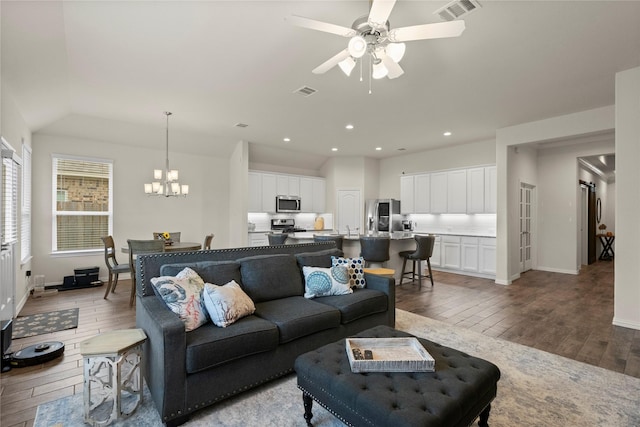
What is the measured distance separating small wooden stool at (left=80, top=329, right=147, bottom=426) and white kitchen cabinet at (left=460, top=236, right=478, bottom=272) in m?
6.41

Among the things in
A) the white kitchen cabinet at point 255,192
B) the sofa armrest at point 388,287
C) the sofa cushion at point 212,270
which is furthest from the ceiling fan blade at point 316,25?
the white kitchen cabinet at point 255,192

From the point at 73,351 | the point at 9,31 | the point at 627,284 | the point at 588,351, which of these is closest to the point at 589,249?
the point at 627,284

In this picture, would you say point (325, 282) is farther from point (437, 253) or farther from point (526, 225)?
point (526, 225)

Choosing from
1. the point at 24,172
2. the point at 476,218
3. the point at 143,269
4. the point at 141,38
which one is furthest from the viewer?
the point at 476,218

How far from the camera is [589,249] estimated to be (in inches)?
326

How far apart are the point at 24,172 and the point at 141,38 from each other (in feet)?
12.0

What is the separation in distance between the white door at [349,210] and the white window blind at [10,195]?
635 cm

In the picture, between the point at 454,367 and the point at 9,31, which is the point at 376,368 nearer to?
the point at 454,367

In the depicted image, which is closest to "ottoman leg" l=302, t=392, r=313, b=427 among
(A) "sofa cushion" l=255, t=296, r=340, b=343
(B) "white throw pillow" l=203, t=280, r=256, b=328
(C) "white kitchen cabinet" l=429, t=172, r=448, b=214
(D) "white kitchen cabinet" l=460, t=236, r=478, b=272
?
(A) "sofa cushion" l=255, t=296, r=340, b=343

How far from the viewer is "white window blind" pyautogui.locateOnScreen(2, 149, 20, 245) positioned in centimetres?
348

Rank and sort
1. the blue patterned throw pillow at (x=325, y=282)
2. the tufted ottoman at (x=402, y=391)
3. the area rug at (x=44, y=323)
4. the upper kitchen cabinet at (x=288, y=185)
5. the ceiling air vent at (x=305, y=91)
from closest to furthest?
1. the tufted ottoman at (x=402, y=391)
2. the blue patterned throw pillow at (x=325, y=282)
3. the area rug at (x=44, y=323)
4. the ceiling air vent at (x=305, y=91)
5. the upper kitchen cabinet at (x=288, y=185)

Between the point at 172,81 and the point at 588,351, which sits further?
the point at 172,81

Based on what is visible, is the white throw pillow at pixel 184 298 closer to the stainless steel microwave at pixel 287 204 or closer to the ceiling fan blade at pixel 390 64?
the ceiling fan blade at pixel 390 64

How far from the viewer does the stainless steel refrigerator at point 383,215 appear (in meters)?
8.27
